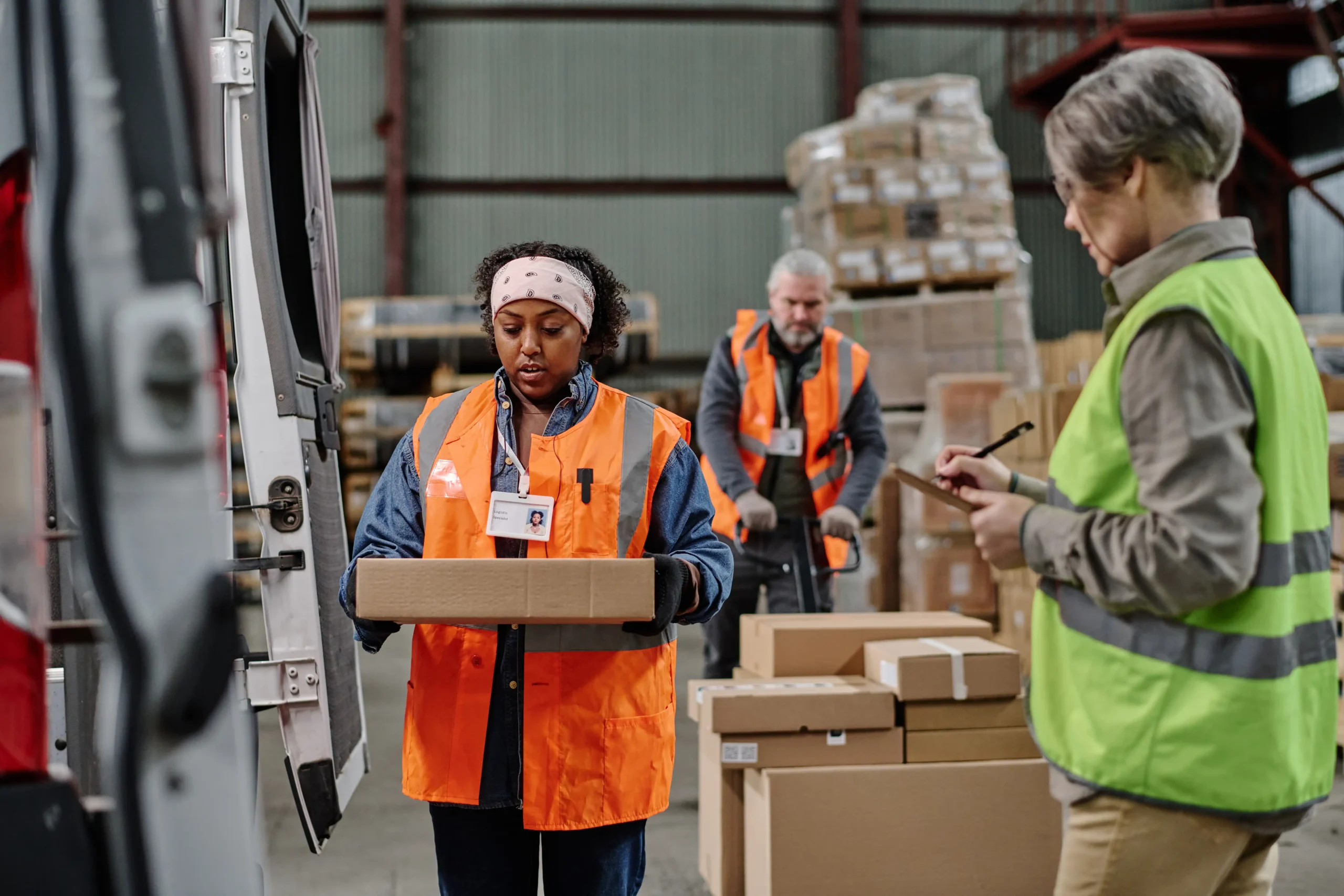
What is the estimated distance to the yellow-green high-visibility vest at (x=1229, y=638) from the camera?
117 centimetres

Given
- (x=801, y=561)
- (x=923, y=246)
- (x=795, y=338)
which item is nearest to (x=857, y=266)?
(x=923, y=246)

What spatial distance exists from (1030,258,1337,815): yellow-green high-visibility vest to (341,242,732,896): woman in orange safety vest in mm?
665

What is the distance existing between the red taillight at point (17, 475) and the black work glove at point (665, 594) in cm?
A: 97

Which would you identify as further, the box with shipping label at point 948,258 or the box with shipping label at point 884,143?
the box with shipping label at point 884,143

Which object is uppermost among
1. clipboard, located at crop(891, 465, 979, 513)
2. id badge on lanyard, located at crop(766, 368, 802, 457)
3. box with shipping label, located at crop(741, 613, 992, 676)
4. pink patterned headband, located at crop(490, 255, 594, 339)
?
pink patterned headband, located at crop(490, 255, 594, 339)

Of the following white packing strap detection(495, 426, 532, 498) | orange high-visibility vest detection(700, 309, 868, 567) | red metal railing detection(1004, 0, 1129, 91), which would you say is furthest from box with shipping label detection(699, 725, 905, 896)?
red metal railing detection(1004, 0, 1129, 91)

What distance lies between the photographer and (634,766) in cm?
175

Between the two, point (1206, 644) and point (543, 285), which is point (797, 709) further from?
point (1206, 644)

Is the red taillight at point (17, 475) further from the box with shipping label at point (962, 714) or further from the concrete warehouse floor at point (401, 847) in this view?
the concrete warehouse floor at point (401, 847)

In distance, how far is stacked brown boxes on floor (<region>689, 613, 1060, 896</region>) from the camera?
2846 millimetres

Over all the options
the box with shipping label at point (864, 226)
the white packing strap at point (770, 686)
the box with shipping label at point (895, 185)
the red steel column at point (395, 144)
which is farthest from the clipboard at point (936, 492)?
the red steel column at point (395, 144)

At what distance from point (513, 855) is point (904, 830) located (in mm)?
1427

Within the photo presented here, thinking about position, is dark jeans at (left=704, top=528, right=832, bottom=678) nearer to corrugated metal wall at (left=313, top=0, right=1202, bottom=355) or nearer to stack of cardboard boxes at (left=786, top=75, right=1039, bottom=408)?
stack of cardboard boxes at (left=786, top=75, right=1039, bottom=408)

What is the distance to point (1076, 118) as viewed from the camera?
1.24m
